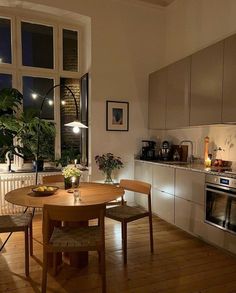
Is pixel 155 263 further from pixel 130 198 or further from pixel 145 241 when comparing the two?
pixel 130 198

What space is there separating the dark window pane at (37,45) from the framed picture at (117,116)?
1.28m

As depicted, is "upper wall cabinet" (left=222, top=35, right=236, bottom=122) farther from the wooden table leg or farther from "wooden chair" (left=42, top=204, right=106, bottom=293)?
the wooden table leg

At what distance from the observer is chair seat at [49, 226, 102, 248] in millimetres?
1892

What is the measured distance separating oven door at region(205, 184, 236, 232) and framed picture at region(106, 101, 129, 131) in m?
1.97

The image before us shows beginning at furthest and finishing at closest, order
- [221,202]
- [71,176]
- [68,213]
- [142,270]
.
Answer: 1. [221,202]
2. [71,176]
3. [142,270]
4. [68,213]

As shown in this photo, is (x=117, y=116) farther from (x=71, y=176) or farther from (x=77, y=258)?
(x=77, y=258)

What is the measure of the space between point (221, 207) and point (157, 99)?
216cm

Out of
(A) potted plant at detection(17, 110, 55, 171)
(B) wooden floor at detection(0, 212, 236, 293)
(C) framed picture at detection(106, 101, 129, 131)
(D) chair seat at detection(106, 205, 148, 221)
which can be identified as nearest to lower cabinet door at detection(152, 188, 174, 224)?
(B) wooden floor at detection(0, 212, 236, 293)

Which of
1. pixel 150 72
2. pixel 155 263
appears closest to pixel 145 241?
pixel 155 263

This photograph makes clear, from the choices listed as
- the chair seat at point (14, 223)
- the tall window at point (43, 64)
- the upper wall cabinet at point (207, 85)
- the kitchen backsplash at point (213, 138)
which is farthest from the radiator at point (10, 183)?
the upper wall cabinet at point (207, 85)

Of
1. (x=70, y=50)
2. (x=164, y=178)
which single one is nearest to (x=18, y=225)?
(x=164, y=178)

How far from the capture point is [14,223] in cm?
228

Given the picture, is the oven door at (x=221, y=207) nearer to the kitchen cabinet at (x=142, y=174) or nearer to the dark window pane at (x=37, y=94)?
the kitchen cabinet at (x=142, y=174)

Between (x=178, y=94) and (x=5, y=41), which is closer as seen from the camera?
(x=178, y=94)
